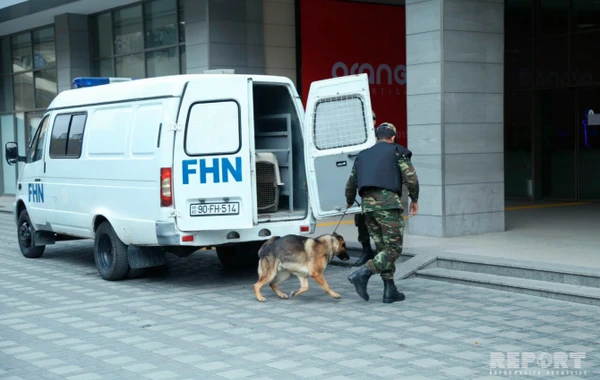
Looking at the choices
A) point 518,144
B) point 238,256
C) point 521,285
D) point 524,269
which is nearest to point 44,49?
point 518,144

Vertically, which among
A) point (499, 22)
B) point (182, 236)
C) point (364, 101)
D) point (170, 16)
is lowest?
point (182, 236)

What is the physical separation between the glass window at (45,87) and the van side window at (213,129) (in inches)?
599

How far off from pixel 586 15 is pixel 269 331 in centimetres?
1255

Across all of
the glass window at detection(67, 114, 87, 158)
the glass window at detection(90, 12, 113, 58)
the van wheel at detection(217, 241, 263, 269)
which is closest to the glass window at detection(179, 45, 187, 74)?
the glass window at detection(90, 12, 113, 58)

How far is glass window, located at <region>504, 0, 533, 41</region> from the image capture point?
1833 cm

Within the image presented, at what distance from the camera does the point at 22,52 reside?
25281mm

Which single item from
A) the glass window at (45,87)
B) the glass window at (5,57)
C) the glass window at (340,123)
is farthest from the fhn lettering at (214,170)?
the glass window at (5,57)

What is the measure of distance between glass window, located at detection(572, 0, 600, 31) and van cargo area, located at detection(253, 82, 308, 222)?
9.22 meters

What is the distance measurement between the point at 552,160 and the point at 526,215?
3567mm

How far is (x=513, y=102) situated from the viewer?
18.9 metres

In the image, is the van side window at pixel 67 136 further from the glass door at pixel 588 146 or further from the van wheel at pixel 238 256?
the glass door at pixel 588 146

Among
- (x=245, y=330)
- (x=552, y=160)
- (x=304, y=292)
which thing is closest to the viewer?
(x=245, y=330)

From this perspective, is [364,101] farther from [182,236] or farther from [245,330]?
[245,330]

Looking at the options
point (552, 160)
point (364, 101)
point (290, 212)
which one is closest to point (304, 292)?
point (290, 212)
